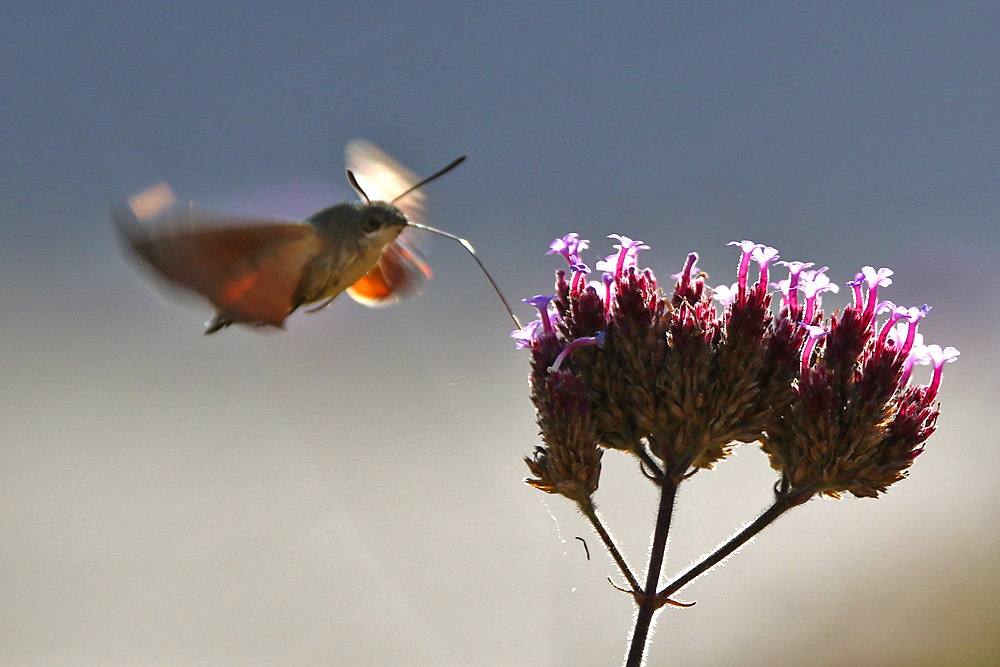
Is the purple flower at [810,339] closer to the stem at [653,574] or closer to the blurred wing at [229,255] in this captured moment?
the stem at [653,574]

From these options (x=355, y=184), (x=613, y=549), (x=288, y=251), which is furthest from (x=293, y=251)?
(x=613, y=549)

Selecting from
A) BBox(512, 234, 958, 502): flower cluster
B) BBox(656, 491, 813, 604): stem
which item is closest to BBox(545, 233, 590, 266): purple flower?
BBox(512, 234, 958, 502): flower cluster

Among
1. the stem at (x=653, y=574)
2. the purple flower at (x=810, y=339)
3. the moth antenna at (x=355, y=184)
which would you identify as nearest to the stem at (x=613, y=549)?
the stem at (x=653, y=574)

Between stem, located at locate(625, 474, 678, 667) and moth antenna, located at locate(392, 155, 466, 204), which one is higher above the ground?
moth antenna, located at locate(392, 155, 466, 204)

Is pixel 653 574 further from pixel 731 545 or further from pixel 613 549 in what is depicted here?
pixel 731 545

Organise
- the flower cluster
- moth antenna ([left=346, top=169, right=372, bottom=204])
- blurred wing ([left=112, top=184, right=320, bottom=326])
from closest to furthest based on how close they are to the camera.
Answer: blurred wing ([left=112, top=184, right=320, bottom=326]) < the flower cluster < moth antenna ([left=346, top=169, right=372, bottom=204])

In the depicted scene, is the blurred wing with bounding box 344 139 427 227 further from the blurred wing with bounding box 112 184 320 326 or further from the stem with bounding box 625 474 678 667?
the stem with bounding box 625 474 678 667

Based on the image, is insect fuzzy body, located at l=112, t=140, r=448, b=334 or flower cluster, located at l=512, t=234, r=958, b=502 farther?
flower cluster, located at l=512, t=234, r=958, b=502
